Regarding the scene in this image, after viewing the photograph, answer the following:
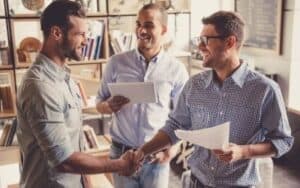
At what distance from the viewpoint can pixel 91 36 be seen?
335 centimetres

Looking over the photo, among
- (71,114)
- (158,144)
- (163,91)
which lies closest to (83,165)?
(71,114)

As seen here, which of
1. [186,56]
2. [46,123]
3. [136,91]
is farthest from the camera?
[186,56]

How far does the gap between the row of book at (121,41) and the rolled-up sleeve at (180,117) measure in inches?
70.2

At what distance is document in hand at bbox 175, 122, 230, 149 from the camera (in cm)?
133

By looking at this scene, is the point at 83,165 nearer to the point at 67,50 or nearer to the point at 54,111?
the point at 54,111

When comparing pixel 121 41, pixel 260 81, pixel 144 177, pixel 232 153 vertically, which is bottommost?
pixel 144 177

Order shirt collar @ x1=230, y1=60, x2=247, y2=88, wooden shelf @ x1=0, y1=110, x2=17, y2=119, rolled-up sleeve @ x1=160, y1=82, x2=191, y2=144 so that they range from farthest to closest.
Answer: wooden shelf @ x1=0, y1=110, x2=17, y2=119 < rolled-up sleeve @ x1=160, y1=82, x2=191, y2=144 < shirt collar @ x1=230, y1=60, x2=247, y2=88

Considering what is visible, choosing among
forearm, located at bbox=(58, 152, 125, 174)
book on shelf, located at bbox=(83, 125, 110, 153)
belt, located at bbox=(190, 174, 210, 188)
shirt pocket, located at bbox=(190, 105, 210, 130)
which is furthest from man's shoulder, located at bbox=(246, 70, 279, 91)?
book on shelf, located at bbox=(83, 125, 110, 153)

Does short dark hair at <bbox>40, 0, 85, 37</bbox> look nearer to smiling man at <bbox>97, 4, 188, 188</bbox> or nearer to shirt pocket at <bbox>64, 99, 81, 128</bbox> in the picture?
shirt pocket at <bbox>64, 99, 81, 128</bbox>

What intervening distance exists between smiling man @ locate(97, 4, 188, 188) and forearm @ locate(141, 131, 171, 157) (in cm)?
15

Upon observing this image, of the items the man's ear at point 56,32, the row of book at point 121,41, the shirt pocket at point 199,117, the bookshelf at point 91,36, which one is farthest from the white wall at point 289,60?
the man's ear at point 56,32

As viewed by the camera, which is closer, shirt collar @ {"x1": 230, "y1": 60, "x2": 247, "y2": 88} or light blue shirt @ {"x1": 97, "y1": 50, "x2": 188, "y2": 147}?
shirt collar @ {"x1": 230, "y1": 60, "x2": 247, "y2": 88}

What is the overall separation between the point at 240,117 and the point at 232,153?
20 centimetres

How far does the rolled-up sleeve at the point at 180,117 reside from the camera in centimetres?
171
